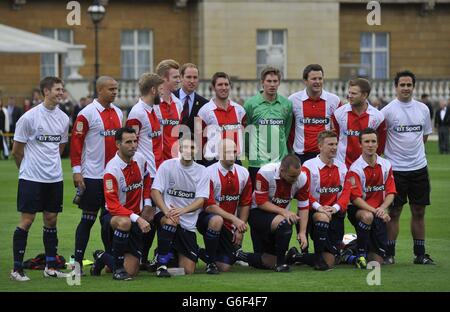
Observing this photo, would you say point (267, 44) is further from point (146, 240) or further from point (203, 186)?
point (203, 186)

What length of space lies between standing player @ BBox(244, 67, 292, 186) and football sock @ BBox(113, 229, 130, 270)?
226cm

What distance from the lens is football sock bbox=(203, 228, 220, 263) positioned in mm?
14070

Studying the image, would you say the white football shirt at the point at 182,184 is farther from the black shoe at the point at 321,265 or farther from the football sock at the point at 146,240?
the black shoe at the point at 321,265

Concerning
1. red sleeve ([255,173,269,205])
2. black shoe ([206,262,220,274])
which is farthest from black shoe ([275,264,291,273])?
red sleeve ([255,173,269,205])

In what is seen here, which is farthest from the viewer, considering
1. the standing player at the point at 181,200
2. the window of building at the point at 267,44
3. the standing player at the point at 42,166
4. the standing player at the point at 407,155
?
the window of building at the point at 267,44

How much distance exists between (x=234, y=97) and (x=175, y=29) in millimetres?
6705

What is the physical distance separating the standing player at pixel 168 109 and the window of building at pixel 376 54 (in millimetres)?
42445

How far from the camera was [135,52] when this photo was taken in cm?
5406

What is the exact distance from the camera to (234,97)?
48.9 metres

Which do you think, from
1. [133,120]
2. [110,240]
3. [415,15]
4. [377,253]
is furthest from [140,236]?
[415,15]

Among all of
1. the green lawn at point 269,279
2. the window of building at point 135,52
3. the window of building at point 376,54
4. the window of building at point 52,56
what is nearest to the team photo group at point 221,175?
the green lawn at point 269,279

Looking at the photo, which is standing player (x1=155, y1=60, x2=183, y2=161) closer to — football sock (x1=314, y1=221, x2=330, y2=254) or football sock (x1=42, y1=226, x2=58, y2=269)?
football sock (x1=42, y1=226, x2=58, y2=269)

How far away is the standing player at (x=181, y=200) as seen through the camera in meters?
14.0
